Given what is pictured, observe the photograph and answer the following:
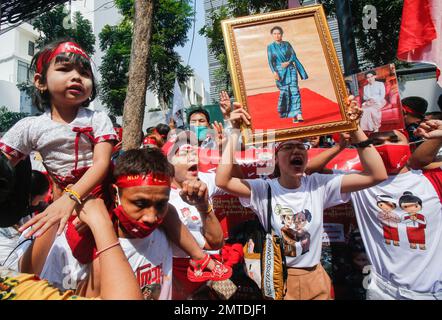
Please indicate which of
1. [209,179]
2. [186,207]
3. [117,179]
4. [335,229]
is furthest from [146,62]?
[335,229]

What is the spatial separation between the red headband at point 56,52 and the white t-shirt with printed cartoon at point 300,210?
5.04 feet

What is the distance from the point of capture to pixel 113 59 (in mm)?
23703

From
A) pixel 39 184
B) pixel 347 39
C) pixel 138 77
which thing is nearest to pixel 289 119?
pixel 39 184

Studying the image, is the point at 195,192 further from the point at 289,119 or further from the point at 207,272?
the point at 289,119

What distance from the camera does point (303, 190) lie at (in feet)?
8.07

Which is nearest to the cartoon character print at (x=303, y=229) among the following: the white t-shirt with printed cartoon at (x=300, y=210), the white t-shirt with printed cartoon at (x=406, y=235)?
the white t-shirt with printed cartoon at (x=300, y=210)

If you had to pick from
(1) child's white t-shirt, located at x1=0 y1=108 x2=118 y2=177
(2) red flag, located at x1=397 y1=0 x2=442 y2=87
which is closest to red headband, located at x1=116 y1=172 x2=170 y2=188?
(1) child's white t-shirt, located at x1=0 y1=108 x2=118 y2=177

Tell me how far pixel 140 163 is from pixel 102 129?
0.30 metres

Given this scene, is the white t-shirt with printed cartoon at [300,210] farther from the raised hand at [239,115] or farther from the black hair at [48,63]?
the black hair at [48,63]

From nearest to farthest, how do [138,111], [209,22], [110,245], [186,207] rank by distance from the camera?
[110,245] → [186,207] → [138,111] → [209,22]

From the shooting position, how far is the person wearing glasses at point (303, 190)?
2.27m

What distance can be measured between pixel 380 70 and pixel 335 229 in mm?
1513
